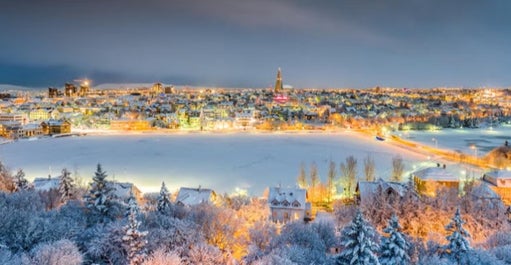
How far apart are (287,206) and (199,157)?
14.2m

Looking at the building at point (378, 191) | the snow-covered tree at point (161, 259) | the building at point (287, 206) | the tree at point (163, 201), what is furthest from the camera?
the building at point (287, 206)

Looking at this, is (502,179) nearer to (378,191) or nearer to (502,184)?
(502,184)

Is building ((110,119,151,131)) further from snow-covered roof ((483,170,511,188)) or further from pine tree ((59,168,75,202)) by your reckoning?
snow-covered roof ((483,170,511,188))

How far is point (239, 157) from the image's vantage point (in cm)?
2716

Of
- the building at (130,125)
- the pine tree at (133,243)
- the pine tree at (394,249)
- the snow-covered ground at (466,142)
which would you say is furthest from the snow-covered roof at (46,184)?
the building at (130,125)

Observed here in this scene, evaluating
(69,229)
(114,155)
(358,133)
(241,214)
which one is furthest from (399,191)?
(358,133)

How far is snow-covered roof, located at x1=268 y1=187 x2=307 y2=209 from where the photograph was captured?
14.1m

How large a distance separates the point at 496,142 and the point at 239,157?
959 inches

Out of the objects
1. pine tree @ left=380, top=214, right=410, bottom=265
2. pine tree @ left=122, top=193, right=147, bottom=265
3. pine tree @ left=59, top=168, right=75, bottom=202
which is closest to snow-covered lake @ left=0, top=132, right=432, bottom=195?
pine tree @ left=59, top=168, right=75, bottom=202

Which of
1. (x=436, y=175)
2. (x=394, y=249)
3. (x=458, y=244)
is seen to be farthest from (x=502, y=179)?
(x=394, y=249)

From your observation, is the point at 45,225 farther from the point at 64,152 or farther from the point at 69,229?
the point at 64,152

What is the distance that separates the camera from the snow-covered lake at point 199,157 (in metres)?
20.5

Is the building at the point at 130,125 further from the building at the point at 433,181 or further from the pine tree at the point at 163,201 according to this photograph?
the pine tree at the point at 163,201

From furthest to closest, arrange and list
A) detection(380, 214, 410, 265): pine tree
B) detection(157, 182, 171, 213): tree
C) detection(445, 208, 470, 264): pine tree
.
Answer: detection(157, 182, 171, 213): tree → detection(445, 208, 470, 264): pine tree → detection(380, 214, 410, 265): pine tree
